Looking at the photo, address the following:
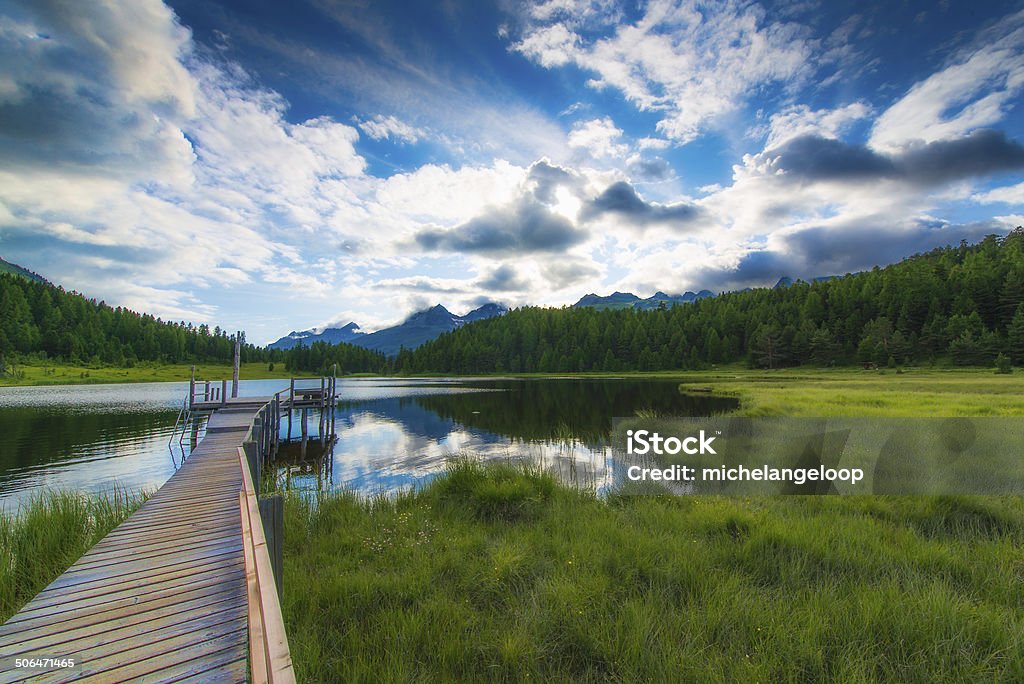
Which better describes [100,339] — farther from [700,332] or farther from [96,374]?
[700,332]

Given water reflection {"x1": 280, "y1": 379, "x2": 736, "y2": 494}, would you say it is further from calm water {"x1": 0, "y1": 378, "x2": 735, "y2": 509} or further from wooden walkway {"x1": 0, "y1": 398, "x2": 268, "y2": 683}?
wooden walkway {"x1": 0, "y1": 398, "x2": 268, "y2": 683}

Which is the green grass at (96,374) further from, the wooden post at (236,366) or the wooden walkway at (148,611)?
the wooden walkway at (148,611)

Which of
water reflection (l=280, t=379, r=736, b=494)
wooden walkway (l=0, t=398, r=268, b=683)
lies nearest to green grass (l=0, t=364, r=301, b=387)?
water reflection (l=280, t=379, r=736, b=494)

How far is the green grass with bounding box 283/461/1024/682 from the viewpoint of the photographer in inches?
172

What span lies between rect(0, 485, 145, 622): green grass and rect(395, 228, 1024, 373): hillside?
114 metres

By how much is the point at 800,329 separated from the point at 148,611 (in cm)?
13640

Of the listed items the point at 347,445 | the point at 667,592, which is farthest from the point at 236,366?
the point at 667,592

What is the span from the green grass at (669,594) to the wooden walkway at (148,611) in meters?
0.94

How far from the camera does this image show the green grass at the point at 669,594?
172 inches

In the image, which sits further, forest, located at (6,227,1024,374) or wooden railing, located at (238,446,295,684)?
forest, located at (6,227,1024,374)

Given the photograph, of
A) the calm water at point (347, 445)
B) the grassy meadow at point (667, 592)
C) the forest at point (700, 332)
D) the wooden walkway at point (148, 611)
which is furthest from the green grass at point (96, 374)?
the grassy meadow at point (667, 592)

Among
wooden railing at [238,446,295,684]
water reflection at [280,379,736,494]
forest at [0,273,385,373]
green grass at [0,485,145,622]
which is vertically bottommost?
water reflection at [280,379,736,494]

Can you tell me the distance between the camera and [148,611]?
4.70m

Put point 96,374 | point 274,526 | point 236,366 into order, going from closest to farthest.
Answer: point 274,526 < point 236,366 < point 96,374
